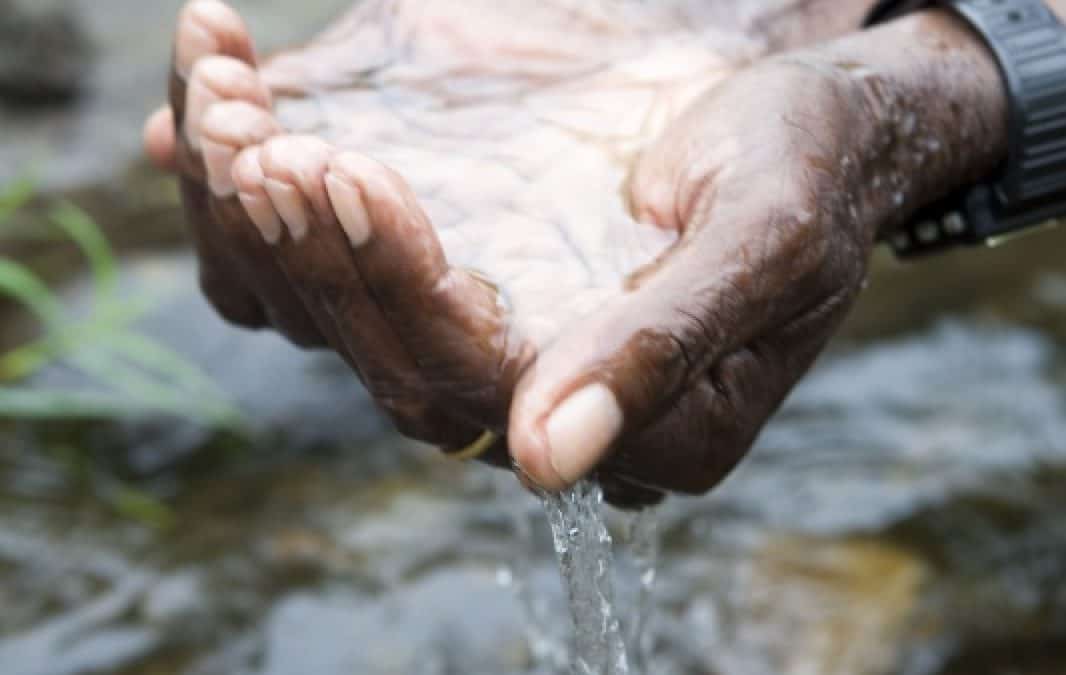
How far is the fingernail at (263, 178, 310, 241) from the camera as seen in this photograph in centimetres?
139

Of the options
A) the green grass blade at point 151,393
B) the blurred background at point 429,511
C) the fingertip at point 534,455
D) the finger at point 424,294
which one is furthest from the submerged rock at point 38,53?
the fingertip at point 534,455

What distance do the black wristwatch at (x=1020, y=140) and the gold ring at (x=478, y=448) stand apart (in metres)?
0.93

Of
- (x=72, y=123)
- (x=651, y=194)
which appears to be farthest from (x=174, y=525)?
(x=72, y=123)

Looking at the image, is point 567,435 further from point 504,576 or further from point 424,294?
point 504,576

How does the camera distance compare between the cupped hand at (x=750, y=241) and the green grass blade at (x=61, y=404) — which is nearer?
the cupped hand at (x=750, y=241)

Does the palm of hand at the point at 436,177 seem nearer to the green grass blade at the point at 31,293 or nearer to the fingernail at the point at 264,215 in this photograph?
the fingernail at the point at 264,215

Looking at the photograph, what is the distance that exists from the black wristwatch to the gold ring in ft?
3.06

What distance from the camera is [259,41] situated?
269 inches

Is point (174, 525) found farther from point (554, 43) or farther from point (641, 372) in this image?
point (641, 372)

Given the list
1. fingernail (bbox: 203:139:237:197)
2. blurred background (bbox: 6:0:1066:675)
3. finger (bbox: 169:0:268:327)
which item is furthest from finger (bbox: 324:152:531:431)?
blurred background (bbox: 6:0:1066:675)

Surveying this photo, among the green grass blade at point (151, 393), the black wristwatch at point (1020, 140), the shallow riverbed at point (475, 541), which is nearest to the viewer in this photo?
the black wristwatch at point (1020, 140)

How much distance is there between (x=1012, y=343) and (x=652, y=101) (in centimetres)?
225

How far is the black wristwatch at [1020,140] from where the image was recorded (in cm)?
201

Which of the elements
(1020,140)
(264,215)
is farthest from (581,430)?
(1020,140)
